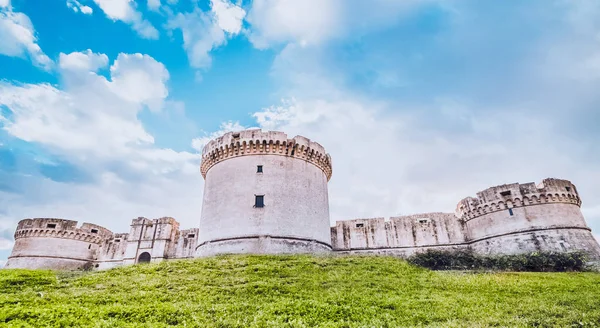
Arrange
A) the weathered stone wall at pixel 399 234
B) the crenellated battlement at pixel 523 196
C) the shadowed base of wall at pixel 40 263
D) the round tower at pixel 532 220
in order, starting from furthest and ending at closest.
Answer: the shadowed base of wall at pixel 40 263
the weathered stone wall at pixel 399 234
the crenellated battlement at pixel 523 196
the round tower at pixel 532 220

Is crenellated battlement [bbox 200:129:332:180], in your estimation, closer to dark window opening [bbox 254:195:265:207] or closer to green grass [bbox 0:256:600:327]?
dark window opening [bbox 254:195:265:207]

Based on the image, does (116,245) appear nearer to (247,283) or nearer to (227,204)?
(227,204)

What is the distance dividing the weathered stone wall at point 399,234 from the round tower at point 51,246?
2756cm

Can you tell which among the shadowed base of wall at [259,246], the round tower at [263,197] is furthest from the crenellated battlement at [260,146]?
the shadowed base of wall at [259,246]

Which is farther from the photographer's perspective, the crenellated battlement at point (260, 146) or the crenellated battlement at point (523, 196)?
the crenellated battlement at point (260, 146)

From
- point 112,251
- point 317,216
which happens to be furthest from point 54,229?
point 317,216

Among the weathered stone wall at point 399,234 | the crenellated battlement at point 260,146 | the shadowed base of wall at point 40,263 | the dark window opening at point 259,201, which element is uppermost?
the crenellated battlement at point 260,146

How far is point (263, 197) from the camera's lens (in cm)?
2261

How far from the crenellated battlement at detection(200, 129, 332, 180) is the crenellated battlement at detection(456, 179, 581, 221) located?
1325cm

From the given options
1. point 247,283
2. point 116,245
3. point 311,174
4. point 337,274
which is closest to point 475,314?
point 337,274

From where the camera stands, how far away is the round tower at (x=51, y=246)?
32438 mm

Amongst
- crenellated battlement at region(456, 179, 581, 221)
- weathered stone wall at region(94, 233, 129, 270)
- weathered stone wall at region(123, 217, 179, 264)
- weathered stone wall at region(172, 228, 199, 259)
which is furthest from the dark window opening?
→ weathered stone wall at region(94, 233, 129, 270)

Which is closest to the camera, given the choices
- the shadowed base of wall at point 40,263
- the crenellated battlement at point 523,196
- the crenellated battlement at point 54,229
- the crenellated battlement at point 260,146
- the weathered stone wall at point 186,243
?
the crenellated battlement at point 523,196

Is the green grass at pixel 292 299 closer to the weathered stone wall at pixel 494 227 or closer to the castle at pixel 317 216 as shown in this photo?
the castle at pixel 317 216
